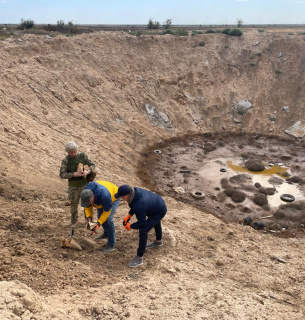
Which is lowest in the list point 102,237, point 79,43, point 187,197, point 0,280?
point 187,197

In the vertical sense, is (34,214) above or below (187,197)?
above

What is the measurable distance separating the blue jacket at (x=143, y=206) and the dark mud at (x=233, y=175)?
7.20 metres

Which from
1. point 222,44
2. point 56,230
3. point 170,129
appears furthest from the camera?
point 222,44

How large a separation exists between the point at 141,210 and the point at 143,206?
0.26ft

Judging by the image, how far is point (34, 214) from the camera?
21.9 ft

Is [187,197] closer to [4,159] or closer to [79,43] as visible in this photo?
[4,159]

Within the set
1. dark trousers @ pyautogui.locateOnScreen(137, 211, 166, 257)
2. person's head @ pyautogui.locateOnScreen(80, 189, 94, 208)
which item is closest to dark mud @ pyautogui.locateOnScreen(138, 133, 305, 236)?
dark trousers @ pyautogui.locateOnScreen(137, 211, 166, 257)

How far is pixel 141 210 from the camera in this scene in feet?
17.3

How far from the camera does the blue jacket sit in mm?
5238

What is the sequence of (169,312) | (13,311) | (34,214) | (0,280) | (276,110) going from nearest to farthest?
1. (13,311)
2. (0,280)
3. (169,312)
4. (34,214)
5. (276,110)

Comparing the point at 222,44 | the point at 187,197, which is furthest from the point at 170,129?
→ the point at 222,44

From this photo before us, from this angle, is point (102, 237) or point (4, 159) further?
point (4, 159)

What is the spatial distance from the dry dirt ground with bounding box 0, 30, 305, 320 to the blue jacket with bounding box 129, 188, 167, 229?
100 centimetres

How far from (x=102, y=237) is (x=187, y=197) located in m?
7.84
